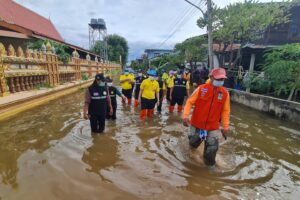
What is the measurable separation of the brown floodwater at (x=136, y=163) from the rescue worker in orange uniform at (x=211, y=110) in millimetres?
538

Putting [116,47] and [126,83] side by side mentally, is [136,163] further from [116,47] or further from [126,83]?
[116,47]

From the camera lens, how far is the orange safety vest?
13.1 ft

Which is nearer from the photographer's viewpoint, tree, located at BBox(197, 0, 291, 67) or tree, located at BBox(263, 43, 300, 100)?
tree, located at BBox(263, 43, 300, 100)

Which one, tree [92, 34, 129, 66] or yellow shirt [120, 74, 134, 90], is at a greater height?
tree [92, 34, 129, 66]

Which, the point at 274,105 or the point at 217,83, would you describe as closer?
the point at 217,83

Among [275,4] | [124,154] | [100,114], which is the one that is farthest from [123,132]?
[275,4]

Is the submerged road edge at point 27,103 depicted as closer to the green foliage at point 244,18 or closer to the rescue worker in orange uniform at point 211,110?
the rescue worker in orange uniform at point 211,110

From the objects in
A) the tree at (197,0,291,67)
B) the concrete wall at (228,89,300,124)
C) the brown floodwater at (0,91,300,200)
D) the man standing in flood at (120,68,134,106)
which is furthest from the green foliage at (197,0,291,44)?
the brown floodwater at (0,91,300,200)

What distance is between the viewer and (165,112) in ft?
30.5

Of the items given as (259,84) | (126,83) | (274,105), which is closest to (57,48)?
(126,83)

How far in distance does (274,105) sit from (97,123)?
24.3 ft

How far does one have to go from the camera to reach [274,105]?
9.22 m

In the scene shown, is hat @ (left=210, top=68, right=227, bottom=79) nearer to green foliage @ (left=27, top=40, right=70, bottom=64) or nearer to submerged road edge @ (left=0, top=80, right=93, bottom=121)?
submerged road edge @ (left=0, top=80, right=93, bottom=121)

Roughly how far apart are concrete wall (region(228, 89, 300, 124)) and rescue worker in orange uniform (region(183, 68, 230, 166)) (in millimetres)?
5557
